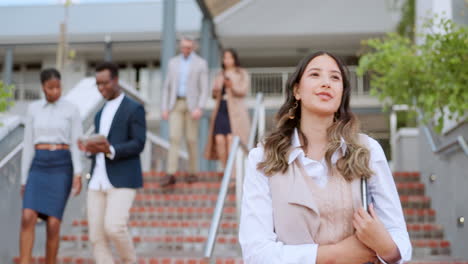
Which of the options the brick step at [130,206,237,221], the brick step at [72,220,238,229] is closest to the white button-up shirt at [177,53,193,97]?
the brick step at [130,206,237,221]

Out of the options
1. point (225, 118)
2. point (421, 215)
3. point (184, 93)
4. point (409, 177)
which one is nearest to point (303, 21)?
point (409, 177)

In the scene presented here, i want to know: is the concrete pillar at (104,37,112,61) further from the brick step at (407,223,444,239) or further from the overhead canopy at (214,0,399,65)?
the brick step at (407,223,444,239)

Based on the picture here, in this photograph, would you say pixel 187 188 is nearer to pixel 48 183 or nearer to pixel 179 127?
pixel 179 127

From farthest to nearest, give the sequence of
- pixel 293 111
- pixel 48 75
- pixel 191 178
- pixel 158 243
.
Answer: pixel 191 178, pixel 158 243, pixel 48 75, pixel 293 111

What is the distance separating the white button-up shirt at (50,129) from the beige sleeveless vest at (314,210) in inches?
120

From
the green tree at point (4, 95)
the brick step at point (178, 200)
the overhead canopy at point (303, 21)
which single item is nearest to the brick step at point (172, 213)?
the brick step at point (178, 200)

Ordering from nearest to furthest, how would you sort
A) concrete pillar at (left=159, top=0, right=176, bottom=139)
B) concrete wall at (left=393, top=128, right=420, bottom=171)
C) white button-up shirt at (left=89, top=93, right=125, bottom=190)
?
white button-up shirt at (left=89, top=93, right=125, bottom=190) < concrete wall at (left=393, top=128, right=420, bottom=171) < concrete pillar at (left=159, top=0, right=176, bottom=139)

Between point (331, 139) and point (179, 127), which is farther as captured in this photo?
point (179, 127)

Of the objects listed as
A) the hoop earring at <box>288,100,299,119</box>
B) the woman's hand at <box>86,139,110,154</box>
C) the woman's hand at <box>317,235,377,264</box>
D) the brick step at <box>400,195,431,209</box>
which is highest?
the hoop earring at <box>288,100,299,119</box>

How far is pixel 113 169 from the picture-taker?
399 cm

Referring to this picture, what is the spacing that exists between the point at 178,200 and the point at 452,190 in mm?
2882

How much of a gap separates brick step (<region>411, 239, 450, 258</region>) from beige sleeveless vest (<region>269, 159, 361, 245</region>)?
13.5 feet

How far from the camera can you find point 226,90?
7.07 metres

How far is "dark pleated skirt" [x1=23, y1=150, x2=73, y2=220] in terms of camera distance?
429 cm
